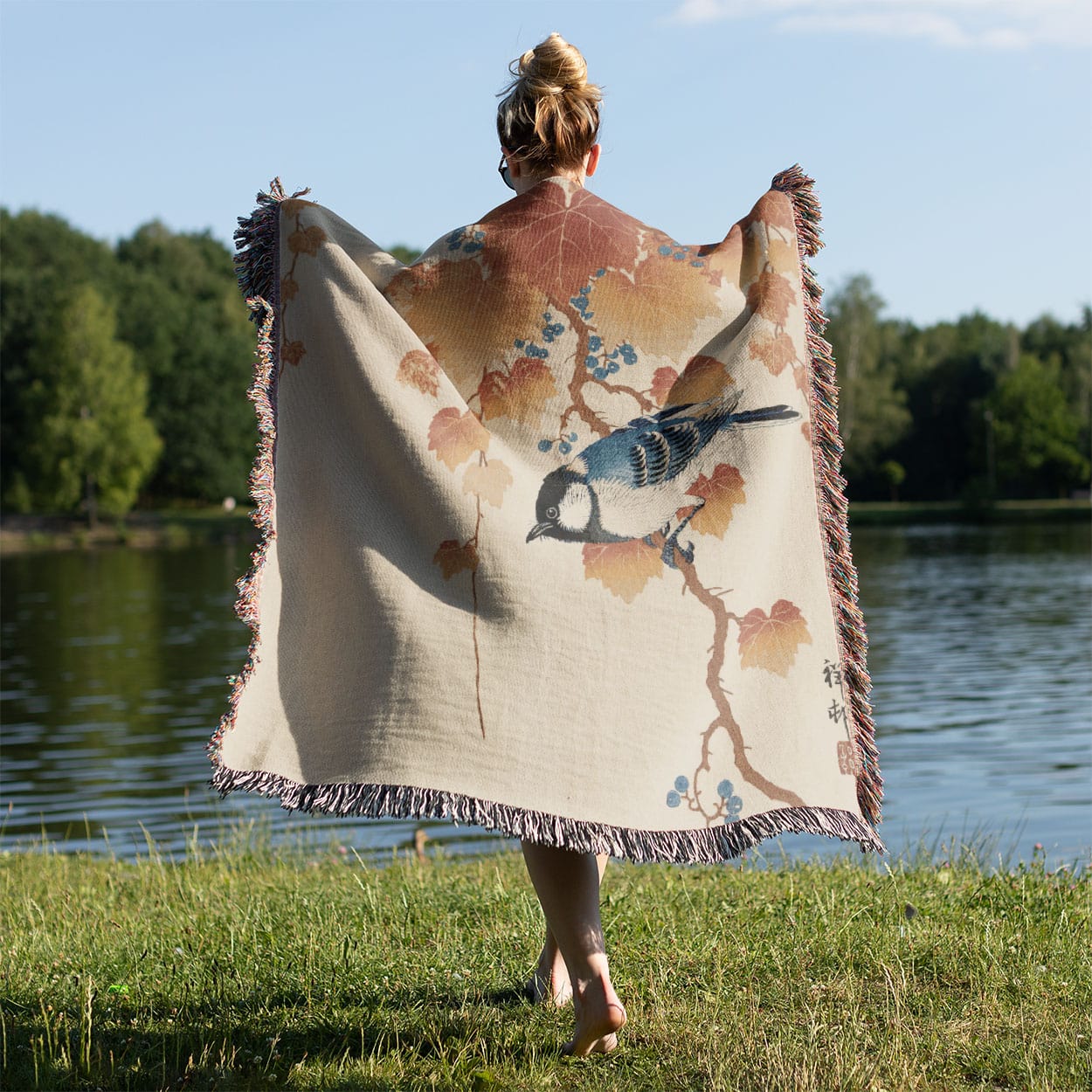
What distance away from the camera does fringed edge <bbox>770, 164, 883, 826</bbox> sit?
292cm

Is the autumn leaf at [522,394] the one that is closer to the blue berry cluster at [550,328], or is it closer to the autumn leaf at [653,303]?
the blue berry cluster at [550,328]

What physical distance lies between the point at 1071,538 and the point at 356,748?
4114cm

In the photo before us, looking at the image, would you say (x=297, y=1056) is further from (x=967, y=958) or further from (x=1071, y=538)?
(x=1071, y=538)

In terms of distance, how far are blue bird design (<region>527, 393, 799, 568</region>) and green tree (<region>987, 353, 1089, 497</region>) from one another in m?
63.5

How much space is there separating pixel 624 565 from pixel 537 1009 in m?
1.01

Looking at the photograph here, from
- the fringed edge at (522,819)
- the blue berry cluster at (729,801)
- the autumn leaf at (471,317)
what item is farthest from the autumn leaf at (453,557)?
the blue berry cluster at (729,801)

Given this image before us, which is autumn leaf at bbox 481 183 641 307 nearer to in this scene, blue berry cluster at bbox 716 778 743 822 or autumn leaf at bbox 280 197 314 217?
autumn leaf at bbox 280 197 314 217

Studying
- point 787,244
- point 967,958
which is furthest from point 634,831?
point 787,244

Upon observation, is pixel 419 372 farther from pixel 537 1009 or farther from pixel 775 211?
pixel 537 1009

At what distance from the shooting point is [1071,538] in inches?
1594

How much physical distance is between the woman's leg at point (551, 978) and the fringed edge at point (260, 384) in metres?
0.88

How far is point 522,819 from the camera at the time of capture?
262 cm

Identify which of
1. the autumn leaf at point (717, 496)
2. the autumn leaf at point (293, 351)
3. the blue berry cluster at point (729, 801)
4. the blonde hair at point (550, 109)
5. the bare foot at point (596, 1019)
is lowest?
the bare foot at point (596, 1019)

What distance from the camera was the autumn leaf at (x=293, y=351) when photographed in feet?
9.87
